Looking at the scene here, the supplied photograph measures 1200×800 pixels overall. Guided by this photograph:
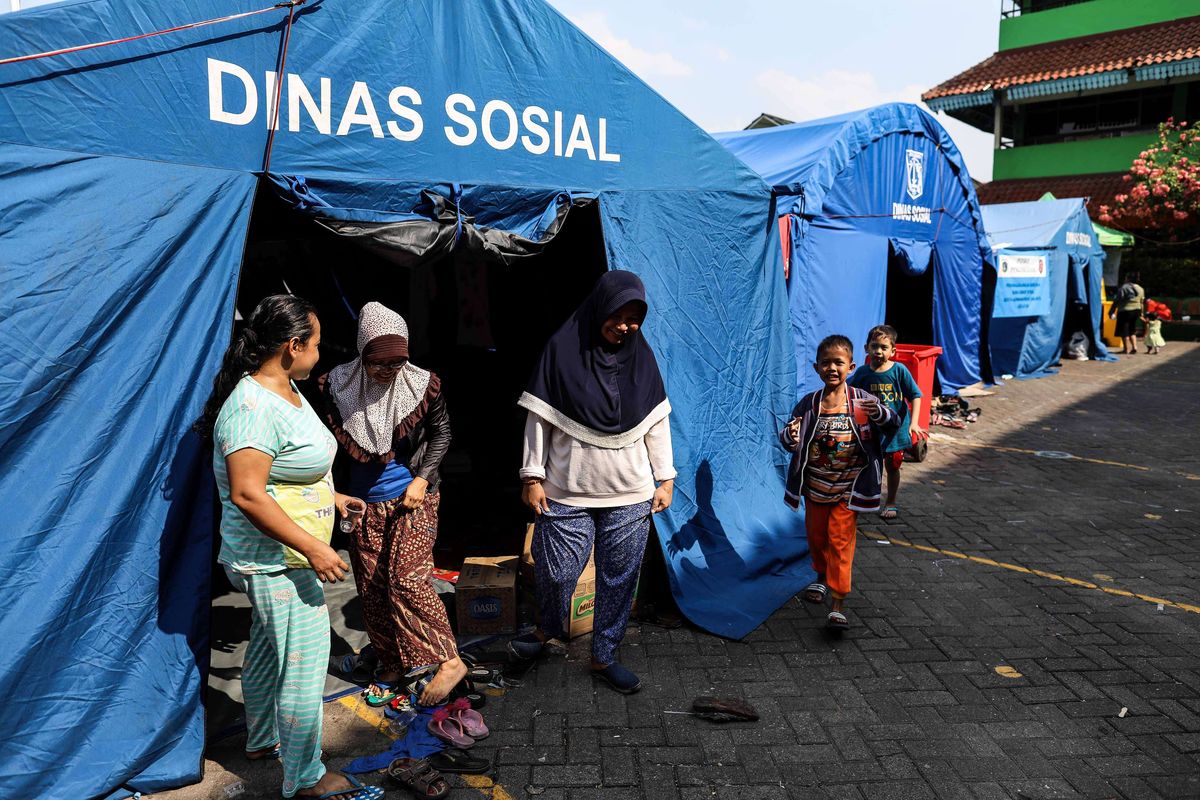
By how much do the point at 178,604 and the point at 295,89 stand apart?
2328 mm

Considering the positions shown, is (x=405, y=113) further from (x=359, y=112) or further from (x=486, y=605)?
(x=486, y=605)

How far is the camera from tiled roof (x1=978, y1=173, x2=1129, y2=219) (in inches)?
859

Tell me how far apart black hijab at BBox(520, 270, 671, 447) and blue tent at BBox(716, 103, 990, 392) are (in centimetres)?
330

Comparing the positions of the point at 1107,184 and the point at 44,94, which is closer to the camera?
the point at 44,94

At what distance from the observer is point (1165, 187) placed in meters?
19.2

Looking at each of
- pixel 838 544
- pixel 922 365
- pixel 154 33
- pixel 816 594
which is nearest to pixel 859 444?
pixel 838 544

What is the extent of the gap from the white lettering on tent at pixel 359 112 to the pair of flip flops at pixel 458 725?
9.03 feet

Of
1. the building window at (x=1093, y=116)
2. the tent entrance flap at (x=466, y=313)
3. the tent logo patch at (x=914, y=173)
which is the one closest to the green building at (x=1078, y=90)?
the building window at (x=1093, y=116)

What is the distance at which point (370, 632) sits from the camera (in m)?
3.96

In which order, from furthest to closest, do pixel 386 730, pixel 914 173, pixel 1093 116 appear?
1. pixel 1093 116
2. pixel 914 173
3. pixel 386 730

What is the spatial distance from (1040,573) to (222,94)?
5648 millimetres

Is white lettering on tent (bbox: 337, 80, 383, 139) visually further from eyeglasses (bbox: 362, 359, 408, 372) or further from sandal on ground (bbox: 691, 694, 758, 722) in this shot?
sandal on ground (bbox: 691, 694, 758, 722)

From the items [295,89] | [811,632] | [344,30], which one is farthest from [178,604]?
[811,632]

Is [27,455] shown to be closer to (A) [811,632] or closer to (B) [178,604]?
(B) [178,604]
